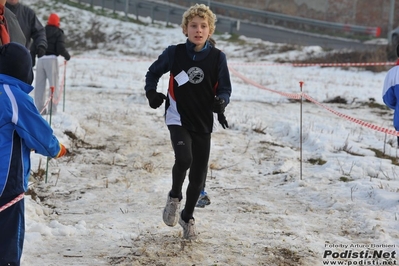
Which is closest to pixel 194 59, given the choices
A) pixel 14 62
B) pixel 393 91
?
pixel 14 62

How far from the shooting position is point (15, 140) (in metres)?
3.23

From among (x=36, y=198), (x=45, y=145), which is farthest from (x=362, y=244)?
(x=36, y=198)

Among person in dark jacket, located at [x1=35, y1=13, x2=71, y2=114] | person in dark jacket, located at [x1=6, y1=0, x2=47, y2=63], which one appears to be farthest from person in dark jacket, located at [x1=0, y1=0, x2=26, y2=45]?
person in dark jacket, located at [x1=35, y1=13, x2=71, y2=114]

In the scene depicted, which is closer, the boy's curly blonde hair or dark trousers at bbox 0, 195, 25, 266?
dark trousers at bbox 0, 195, 25, 266

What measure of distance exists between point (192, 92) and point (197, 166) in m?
0.60

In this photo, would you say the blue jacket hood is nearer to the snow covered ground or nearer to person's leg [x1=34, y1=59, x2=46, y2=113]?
the snow covered ground

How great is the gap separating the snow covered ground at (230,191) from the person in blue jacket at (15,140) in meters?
0.75

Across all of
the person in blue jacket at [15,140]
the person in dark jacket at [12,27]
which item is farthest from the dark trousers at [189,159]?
the person in dark jacket at [12,27]

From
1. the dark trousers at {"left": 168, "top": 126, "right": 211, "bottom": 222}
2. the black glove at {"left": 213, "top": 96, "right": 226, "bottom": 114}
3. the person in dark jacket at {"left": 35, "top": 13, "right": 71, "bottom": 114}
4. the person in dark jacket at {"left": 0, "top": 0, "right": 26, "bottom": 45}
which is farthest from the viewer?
the person in dark jacket at {"left": 35, "top": 13, "right": 71, "bottom": 114}

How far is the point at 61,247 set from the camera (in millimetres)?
4277

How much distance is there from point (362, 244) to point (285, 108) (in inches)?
Result: 304

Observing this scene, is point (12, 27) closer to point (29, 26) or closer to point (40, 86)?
point (29, 26)

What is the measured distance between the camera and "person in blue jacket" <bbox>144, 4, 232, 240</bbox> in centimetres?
429

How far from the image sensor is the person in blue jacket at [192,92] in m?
4.29
